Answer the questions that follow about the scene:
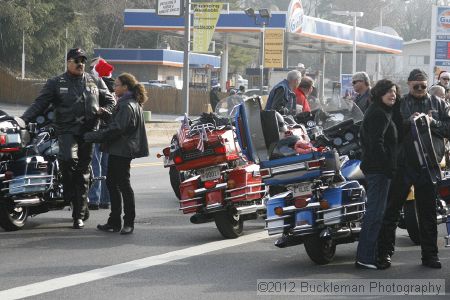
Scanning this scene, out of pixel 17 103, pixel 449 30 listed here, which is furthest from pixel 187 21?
pixel 17 103

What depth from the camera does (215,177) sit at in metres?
11.2

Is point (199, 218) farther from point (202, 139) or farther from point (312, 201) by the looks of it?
point (312, 201)

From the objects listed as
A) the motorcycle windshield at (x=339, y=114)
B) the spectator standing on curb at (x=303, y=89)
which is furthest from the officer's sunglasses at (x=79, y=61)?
the spectator standing on curb at (x=303, y=89)

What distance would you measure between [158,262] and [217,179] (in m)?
1.69

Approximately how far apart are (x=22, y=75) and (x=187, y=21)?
30131mm

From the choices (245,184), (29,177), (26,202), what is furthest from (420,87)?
(26,202)

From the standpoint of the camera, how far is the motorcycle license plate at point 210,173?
11219 millimetres

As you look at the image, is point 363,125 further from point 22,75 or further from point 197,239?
point 22,75

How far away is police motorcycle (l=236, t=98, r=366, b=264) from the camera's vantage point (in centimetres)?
937

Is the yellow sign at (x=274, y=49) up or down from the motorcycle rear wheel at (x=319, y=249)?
up

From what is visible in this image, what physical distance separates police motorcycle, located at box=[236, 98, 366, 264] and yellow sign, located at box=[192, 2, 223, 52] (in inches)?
1133

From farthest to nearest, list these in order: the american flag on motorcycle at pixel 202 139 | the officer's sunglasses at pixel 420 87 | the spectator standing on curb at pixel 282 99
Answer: the spectator standing on curb at pixel 282 99, the american flag on motorcycle at pixel 202 139, the officer's sunglasses at pixel 420 87

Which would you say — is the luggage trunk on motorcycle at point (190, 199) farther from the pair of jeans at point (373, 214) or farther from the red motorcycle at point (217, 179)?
the pair of jeans at point (373, 214)

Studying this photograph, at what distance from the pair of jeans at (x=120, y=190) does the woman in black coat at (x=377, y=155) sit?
316 cm
